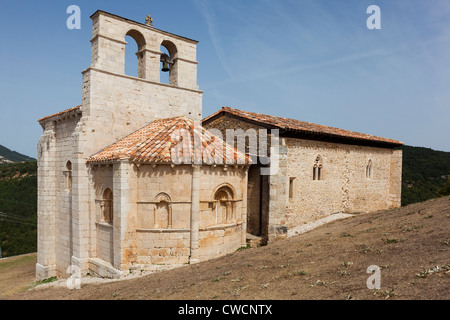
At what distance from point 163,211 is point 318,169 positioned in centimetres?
860

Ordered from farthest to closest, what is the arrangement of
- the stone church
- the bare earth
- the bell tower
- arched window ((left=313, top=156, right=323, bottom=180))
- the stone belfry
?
arched window ((left=313, top=156, right=323, bottom=180)), the bell tower, the stone belfry, the stone church, the bare earth

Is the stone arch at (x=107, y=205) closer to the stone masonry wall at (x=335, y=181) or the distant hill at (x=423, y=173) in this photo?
the stone masonry wall at (x=335, y=181)

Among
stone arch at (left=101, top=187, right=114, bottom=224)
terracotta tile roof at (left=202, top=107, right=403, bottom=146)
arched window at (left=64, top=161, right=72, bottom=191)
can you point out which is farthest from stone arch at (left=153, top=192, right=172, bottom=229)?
terracotta tile roof at (left=202, top=107, right=403, bottom=146)

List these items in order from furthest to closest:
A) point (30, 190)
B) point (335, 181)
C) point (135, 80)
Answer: point (30, 190), point (335, 181), point (135, 80)

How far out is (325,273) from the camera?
6.46 m

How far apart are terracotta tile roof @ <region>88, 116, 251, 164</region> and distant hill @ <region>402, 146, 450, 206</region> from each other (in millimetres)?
30504

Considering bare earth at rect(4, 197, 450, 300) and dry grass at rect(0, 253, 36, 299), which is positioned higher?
bare earth at rect(4, 197, 450, 300)

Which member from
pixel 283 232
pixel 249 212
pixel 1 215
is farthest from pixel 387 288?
pixel 1 215

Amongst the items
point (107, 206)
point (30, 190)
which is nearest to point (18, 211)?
point (30, 190)

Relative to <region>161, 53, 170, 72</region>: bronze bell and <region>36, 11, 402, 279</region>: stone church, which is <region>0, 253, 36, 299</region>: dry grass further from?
<region>161, 53, 170, 72</region>: bronze bell

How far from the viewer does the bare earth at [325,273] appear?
5237mm

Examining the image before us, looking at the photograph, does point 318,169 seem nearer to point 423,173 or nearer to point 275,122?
point 275,122

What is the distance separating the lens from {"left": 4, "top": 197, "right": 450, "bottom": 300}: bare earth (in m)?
5.24

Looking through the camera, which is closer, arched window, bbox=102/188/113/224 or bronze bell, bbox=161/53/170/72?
arched window, bbox=102/188/113/224
